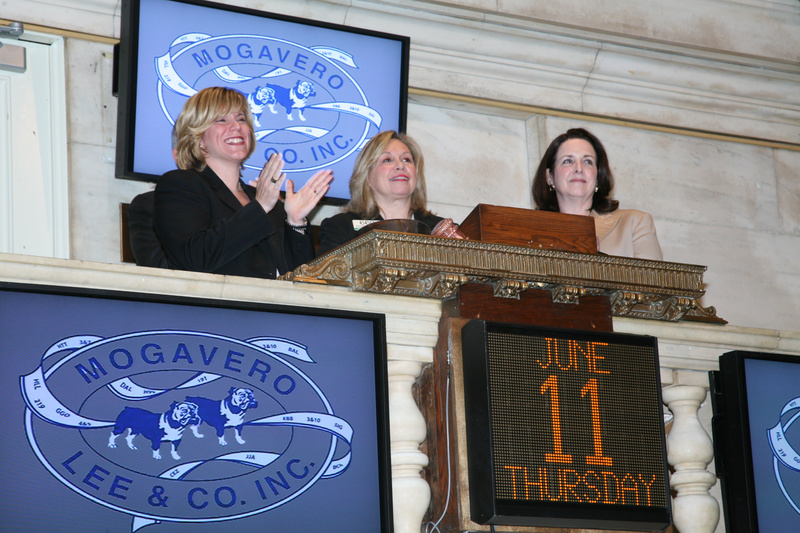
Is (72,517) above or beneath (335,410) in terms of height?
beneath

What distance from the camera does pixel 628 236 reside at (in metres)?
4.36

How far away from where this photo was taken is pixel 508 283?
3.25 meters

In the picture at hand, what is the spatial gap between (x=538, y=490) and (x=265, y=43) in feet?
8.52

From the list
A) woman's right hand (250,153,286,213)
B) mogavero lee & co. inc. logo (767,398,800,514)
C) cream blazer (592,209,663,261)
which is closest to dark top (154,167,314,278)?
woman's right hand (250,153,286,213)

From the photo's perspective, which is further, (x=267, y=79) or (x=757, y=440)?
(x=267, y=79)

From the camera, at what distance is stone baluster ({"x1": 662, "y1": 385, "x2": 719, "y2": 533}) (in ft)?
10.9

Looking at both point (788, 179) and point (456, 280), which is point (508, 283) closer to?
point (456, 280)

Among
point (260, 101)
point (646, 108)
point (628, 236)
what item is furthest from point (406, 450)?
point (646, 108)

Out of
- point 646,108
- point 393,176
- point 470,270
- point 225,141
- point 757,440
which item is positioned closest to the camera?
point 470,270

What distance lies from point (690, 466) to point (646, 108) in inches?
111

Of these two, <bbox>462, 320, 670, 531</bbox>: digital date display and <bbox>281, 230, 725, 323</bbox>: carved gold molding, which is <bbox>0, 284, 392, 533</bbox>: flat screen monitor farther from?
<bbox>462, 320, 670, 531</bbox>: digital date display

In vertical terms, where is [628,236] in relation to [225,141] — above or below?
below

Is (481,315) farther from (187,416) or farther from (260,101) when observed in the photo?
(260,101)

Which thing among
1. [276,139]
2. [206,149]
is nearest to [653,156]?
[276,139]
